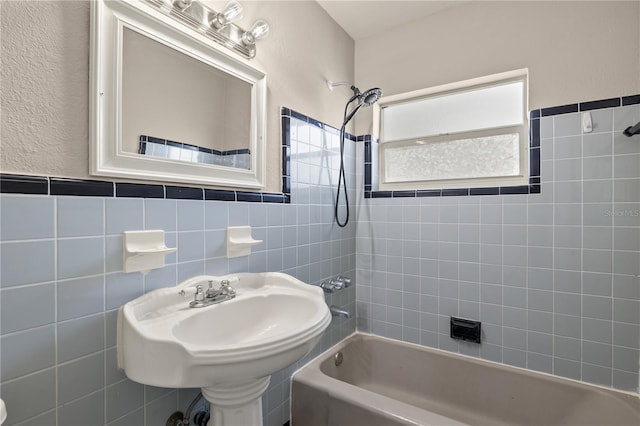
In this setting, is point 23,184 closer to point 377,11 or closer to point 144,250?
point 144,250

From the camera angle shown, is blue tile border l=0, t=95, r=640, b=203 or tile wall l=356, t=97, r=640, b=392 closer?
blue tile border l=0, t=95, r=640, b=203

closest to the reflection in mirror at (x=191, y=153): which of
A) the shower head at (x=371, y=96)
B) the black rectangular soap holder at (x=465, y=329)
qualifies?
the shower head at (x=371, y=96)

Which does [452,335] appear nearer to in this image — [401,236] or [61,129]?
[401,236]

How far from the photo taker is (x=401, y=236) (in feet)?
6.52

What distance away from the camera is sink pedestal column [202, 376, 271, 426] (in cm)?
94

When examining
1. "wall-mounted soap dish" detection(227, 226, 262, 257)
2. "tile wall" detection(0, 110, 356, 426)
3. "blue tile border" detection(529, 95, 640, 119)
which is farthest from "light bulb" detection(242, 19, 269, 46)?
"blue tile border" detection(529, 95, 640, 119)

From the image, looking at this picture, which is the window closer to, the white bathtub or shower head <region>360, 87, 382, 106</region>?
shower head <region>360, 87, 382, 106</region>

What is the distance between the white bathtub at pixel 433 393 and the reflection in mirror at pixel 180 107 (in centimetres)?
118

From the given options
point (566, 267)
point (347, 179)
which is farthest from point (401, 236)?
point (566, 267)

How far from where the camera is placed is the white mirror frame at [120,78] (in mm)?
853

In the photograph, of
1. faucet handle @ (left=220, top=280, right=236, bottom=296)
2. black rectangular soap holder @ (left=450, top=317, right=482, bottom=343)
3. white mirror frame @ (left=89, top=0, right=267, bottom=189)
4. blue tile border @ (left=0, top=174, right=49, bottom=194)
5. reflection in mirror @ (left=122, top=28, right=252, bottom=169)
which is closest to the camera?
blue tile border @ (left=0, top=174, right=49, bottom=194)

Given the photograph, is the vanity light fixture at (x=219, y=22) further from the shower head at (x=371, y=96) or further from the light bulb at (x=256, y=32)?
the shower head at (x=371, y=96)

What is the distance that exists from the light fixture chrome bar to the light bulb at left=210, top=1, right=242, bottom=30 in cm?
2

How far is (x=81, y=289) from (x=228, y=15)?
1.07 m
